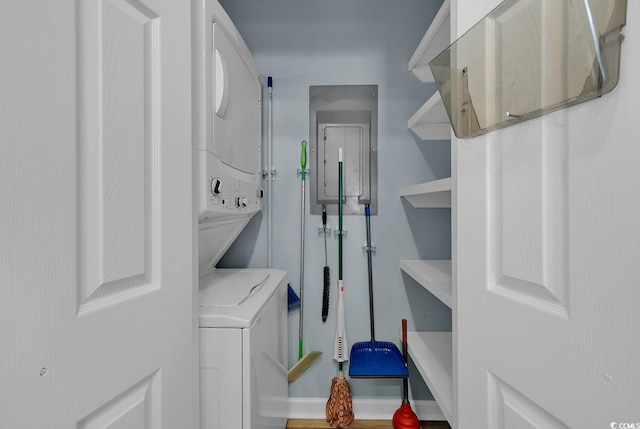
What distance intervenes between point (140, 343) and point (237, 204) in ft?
2.24

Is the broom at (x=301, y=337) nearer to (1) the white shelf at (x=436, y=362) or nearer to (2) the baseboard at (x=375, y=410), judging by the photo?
(2) the baseboard at (x=375, y=410)

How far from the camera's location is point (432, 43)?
1.33 meters

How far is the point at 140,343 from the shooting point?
0.60 m

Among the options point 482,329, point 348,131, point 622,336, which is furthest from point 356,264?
point 622,336

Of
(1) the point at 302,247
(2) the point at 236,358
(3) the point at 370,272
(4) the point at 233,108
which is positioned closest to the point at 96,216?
(2) the point at 236,358

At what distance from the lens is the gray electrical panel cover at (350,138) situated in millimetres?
1701

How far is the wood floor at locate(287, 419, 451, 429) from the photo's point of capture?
1.58 meters

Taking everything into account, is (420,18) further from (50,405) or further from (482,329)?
(50,405)

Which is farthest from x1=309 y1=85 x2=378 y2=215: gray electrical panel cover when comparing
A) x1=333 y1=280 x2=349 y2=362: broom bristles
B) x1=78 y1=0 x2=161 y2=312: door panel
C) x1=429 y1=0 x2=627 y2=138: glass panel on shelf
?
x1=78 y1=0 x2=161 y2=312: door panel

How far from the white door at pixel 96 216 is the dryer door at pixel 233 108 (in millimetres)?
302

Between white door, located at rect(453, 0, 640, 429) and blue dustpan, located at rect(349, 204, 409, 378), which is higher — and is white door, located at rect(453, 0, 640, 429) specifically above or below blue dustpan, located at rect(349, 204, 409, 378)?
above

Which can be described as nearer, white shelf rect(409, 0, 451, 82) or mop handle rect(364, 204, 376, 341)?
white shelf rect(409, 0, 451, 82)

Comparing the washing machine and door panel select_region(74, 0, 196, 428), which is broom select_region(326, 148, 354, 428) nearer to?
the washing machine

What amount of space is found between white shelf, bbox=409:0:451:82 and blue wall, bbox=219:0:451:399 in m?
0.12
